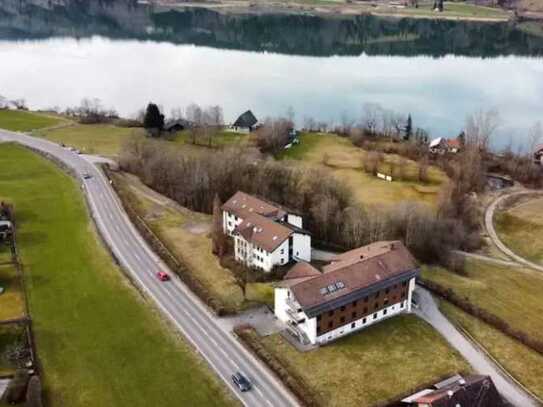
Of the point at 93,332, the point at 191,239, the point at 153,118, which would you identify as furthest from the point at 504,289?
the point at 153,118

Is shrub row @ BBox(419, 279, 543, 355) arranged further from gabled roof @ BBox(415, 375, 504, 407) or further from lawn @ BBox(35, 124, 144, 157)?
lawn @ BBox(35, 124, 144, 157)

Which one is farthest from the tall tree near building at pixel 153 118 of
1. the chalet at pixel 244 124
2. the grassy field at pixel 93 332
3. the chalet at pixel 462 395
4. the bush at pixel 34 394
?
the chalet at pixel 462 395

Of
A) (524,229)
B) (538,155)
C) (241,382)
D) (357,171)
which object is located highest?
(538,155)

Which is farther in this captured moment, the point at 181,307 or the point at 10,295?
the point at 10,295

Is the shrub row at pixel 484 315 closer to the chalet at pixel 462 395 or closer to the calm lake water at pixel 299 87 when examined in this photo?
the chalet at pixel 462 395

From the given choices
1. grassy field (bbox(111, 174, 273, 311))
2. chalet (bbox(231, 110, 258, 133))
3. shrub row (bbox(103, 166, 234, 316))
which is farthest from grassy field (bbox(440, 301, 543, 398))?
chalet (bbox(231, 110, 258, 133))

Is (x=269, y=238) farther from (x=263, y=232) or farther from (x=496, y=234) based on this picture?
(x=496, y=234)
